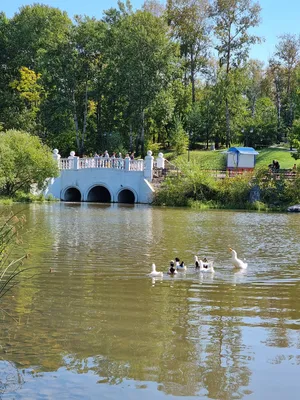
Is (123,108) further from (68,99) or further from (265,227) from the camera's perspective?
(265,227)

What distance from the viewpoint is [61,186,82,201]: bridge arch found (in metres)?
45.1

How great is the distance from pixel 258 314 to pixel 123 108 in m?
45.9

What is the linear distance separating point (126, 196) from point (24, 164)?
33.8 feet

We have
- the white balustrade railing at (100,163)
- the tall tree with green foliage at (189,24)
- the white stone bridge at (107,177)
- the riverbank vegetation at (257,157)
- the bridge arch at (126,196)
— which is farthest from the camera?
the tall tree with green foliage at (189,24)

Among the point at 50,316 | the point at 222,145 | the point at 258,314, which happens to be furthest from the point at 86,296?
the point at 222,145

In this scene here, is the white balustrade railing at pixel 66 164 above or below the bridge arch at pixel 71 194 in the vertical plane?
above

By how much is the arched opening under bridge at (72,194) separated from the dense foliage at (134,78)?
24.5 feet

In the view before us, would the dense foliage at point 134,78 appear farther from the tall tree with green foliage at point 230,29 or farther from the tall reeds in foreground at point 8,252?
the tall reeds in foreground at point 8,252

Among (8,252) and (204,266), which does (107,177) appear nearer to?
(204,266)

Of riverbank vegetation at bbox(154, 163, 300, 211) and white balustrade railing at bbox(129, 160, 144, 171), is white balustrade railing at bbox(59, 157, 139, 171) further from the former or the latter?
riverbank vegetation at bbox(154, 163, 300, 211)

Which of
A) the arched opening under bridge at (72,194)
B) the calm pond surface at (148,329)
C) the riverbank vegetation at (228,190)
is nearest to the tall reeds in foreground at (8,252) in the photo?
the calm pond surface at (148,329)

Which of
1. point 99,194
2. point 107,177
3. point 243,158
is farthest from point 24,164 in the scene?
point 243,158

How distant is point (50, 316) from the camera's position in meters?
8.81

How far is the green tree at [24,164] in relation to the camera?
121ft
